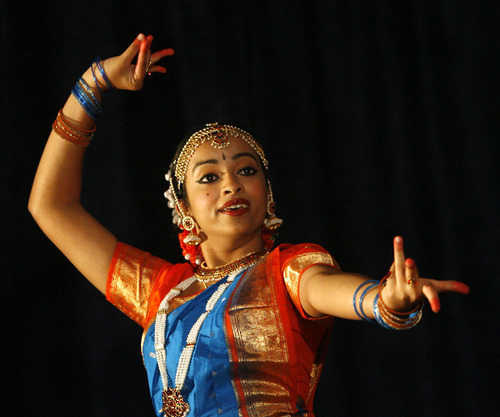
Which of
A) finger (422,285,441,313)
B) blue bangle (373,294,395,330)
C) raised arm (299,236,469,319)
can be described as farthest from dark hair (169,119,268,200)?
finger (422,285,441,313)

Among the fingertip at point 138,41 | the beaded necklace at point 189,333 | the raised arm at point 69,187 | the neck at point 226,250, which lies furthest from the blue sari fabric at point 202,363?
the fingertip at point 138,41

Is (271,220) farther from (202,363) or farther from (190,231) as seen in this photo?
(202,363)

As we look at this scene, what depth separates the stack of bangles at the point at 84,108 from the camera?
78.3 inches

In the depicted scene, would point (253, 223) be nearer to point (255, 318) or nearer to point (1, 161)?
point (255, 318)

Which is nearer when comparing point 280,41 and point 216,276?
point 216,276

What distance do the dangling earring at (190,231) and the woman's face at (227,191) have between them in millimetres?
20

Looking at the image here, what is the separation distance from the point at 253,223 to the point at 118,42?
3.66ft

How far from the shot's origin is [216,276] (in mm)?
1915

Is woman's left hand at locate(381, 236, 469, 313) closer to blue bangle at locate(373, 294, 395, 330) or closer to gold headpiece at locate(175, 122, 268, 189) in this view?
blue bangle at locate(373, 294, 395, 330)

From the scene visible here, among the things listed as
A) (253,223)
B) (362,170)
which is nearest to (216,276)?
(253,223)

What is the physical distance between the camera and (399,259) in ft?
3.60

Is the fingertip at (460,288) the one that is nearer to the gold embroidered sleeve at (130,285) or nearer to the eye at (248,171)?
the eye at (248,171)

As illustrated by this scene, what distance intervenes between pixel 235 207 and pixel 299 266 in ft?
1.27

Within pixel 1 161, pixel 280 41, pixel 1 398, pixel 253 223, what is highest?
pixel 280 41
